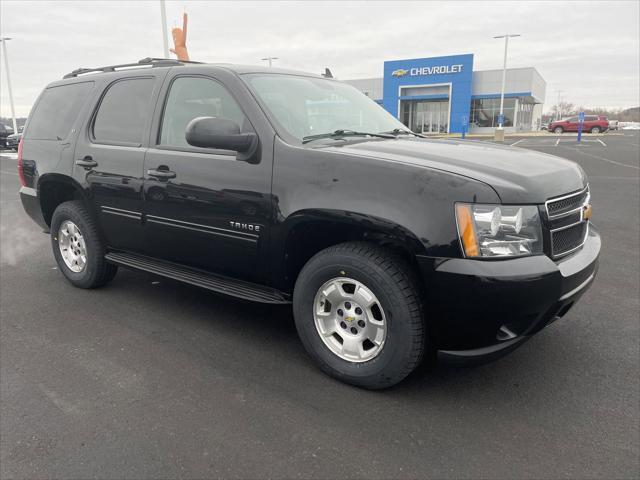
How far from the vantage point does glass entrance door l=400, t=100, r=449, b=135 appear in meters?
52.8

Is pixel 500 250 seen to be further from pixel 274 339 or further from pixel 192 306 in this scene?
pixel 192 306

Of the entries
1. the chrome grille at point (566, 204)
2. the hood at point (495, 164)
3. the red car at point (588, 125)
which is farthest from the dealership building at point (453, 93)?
the chrome grille at point (566, 204)

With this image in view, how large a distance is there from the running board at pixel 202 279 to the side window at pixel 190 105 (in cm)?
93

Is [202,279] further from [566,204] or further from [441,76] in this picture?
[441,76]

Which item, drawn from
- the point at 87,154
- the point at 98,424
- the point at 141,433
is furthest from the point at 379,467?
the point at 87,154

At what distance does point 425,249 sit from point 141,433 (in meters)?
1.71

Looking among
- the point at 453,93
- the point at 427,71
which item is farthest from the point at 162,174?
the point at 427,71

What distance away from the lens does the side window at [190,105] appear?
3.46 meters

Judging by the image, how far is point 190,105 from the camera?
368 cm

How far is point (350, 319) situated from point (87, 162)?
2707 millimetres

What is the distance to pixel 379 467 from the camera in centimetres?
232

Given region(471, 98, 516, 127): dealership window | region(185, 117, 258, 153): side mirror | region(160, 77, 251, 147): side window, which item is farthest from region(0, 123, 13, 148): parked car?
region(471, 98, 516, 127): dealership window

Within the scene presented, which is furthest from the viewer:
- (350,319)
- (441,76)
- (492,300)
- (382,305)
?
(441,76)

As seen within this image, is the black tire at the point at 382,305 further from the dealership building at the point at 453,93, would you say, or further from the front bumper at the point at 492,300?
the dealership building at the point at 453,93
